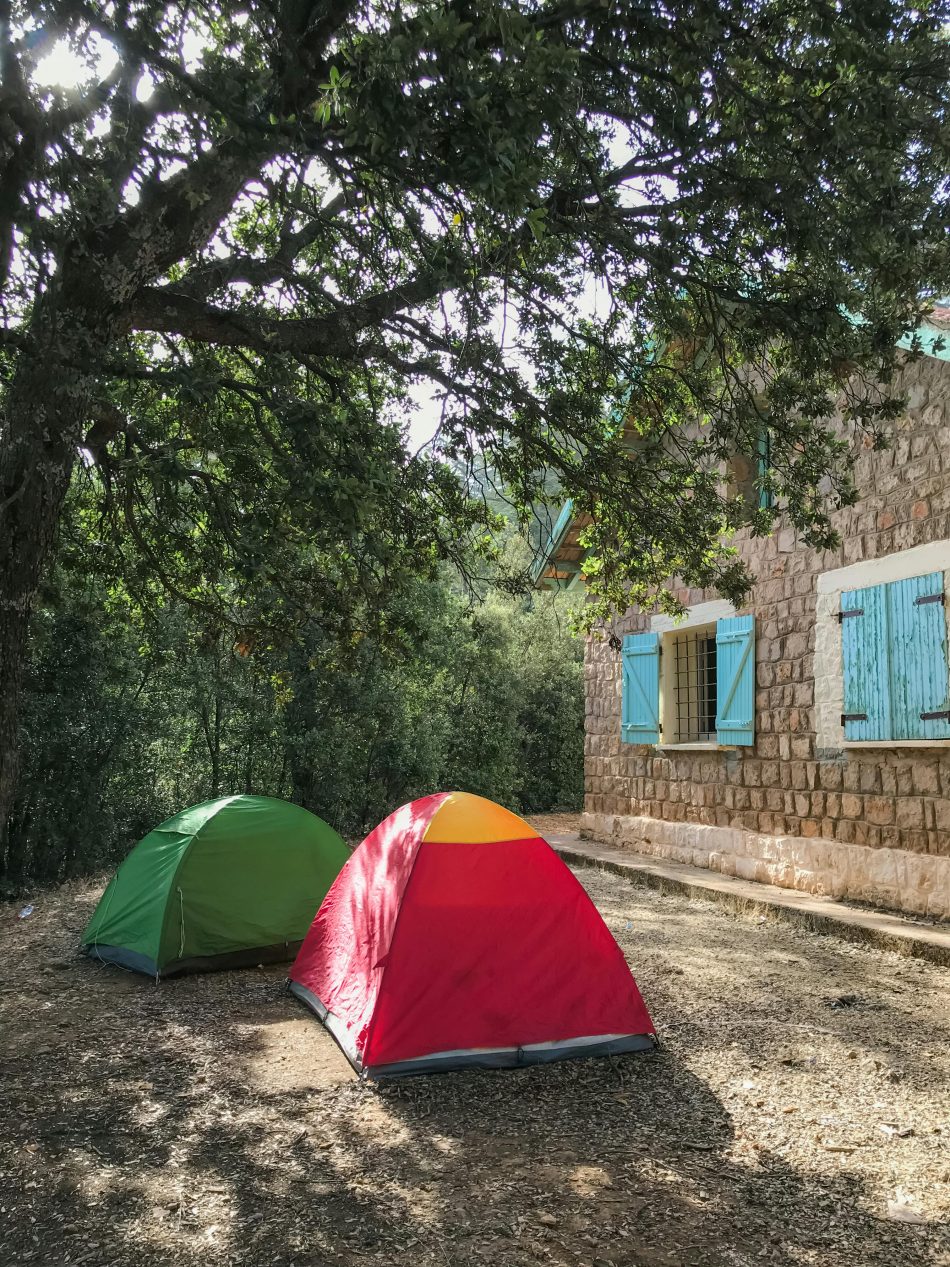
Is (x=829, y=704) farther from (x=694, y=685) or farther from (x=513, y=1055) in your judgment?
(x=513, y=1055)

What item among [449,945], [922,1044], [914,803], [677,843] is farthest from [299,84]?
[677,843]

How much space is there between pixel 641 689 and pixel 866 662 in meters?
3.33

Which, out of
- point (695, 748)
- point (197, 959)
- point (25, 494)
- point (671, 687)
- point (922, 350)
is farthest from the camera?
point (671, 687)

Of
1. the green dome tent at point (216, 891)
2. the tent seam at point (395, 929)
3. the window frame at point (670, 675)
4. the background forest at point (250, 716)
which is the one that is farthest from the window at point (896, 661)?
the green dome tent at point (216, 891)

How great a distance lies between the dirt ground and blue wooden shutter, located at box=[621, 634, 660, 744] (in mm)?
4911

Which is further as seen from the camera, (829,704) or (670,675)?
(670,675)

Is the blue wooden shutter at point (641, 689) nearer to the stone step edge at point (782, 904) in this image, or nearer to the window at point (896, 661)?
the stone step edge at point (782, 904)

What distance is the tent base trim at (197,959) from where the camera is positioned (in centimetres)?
564

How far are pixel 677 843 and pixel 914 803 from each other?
320cm

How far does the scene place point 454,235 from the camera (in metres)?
4.17

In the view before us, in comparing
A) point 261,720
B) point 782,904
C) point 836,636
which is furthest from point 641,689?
point 261,720

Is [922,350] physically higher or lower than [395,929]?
higher

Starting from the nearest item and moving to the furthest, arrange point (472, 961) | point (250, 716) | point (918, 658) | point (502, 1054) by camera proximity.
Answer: point (502, 1054) < point (472, 961) < point (918, 658) < point (250, 716)

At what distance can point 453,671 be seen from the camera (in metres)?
16.9
